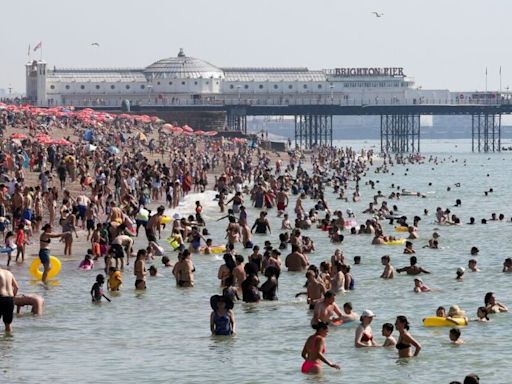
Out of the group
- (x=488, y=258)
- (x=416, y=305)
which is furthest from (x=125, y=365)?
(x=488, y=258)

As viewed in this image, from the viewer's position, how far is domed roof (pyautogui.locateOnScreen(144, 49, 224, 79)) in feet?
493

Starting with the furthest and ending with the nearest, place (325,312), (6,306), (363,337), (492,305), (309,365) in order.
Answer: (492,305) → (325,312) → (363,337) → (6,306) → (309,365)

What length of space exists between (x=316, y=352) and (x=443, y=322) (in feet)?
18.8

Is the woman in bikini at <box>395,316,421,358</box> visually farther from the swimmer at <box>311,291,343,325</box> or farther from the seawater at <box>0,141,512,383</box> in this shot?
the swimmer at <box>311,291,343,325</box>

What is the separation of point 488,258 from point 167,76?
111107mm

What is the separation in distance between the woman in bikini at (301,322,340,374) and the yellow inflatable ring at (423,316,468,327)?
15.7ft

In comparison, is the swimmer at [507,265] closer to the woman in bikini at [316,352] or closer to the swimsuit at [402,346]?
the swimsuit at [402,346]

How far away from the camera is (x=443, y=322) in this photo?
88.0ft

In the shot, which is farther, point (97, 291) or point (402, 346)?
point (97, 291)

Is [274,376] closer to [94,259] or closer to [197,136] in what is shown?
[94,259]

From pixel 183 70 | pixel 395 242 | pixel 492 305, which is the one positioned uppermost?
pixel 183 70

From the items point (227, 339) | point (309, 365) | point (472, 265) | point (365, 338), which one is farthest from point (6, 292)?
point (472, 265)

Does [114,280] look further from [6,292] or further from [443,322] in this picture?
[6,292]

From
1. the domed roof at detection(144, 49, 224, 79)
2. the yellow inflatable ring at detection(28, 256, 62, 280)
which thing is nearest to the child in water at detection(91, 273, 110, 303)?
the yellow inflatable ring at detection(28, 256, 62, 280)
